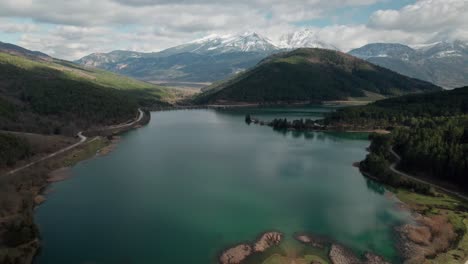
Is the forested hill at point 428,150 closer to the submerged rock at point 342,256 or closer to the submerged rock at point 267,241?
the submerged rock at point 342,256

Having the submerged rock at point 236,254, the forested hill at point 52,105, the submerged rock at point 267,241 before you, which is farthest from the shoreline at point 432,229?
the forested hill at point 52,105

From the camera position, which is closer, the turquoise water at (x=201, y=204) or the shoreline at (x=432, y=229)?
the shoreline at (x=432, y=229)

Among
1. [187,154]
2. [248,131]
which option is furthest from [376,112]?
[187,154]

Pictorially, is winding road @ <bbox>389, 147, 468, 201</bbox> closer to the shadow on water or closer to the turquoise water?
the turquoise water

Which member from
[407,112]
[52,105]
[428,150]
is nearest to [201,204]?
[428,150]

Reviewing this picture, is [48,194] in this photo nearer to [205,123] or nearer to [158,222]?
[158,222]

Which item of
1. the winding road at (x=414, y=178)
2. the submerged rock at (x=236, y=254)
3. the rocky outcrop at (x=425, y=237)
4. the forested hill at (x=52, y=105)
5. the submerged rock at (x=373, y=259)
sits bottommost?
the submerged rock at (x=236, y=254)
